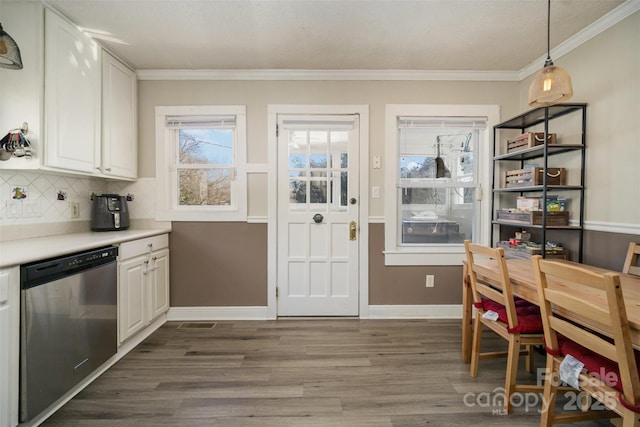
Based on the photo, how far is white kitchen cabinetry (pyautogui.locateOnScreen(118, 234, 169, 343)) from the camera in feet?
7.00

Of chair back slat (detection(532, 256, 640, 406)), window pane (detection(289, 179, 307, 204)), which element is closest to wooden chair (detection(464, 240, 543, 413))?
chair back slat (detection(532, 256, 640, 406))

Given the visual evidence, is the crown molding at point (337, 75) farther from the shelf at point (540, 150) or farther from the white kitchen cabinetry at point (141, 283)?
the white kitchen cabinetry at point (141, 283)

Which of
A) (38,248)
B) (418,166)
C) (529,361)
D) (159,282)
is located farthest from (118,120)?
(529,361)

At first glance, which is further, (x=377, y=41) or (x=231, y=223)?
(x=231, y=223)

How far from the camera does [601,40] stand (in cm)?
210

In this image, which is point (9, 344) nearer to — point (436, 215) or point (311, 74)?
point (311, 74)

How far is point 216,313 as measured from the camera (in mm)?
2869

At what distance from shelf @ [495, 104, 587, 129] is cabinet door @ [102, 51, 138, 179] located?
3.49 metres

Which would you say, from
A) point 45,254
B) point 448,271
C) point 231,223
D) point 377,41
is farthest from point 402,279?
point 45,254

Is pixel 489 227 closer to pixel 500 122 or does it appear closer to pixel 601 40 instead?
pixel 500 122

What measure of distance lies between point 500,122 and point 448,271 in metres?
1.59

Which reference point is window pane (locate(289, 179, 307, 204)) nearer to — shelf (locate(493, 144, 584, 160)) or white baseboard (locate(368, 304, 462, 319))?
white baseboard (locate(368, 304, 462, 319))

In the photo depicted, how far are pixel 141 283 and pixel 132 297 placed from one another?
142mm

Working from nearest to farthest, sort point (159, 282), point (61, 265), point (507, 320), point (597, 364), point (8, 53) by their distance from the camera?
1. point (597, 364)
2. point (8, 53)
3. point (61, 265)
4. point (507, 320)
5. point (159, 282)
